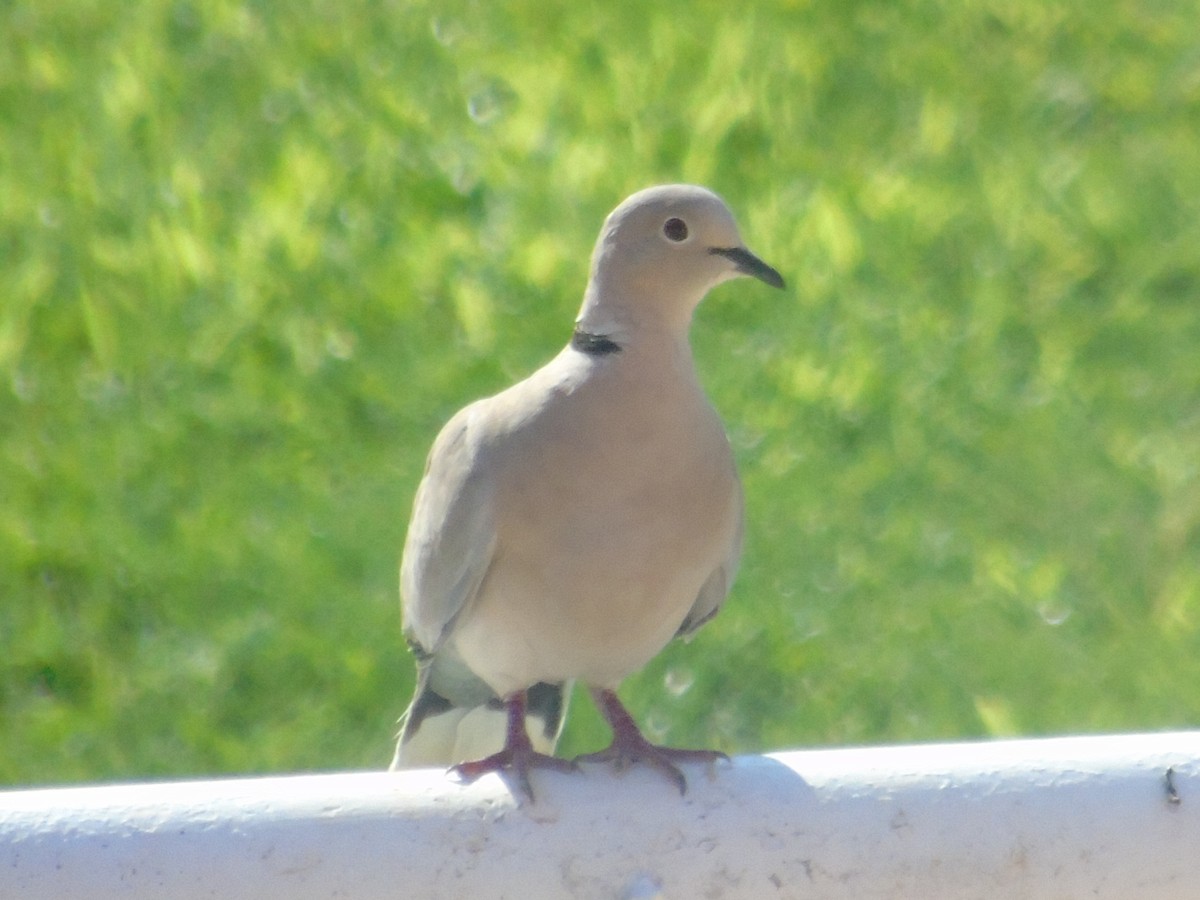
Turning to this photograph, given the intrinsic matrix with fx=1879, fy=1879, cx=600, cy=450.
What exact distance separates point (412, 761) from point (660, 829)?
1065 mm

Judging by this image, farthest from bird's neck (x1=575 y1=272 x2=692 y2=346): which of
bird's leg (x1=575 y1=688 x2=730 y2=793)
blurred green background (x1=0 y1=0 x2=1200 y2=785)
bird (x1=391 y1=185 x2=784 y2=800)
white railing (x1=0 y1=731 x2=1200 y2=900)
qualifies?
blurred green background (x1=0 y1=0 x2=1200 y2=785)

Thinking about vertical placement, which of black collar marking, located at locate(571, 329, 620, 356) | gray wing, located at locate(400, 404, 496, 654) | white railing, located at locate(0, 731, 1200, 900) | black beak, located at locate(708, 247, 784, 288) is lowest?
white railing, located at locate(0, 731, 1200, 900)

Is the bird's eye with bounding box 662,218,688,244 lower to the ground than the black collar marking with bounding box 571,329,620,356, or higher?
higher

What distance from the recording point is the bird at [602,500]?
2.67 meters

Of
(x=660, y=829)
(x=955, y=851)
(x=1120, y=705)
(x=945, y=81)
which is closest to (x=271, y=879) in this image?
(x=660, y=829)

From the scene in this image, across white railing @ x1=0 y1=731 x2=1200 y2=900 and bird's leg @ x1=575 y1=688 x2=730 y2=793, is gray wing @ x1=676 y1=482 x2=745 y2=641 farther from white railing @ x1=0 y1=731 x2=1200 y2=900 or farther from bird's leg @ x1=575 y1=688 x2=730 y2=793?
white railing @ x1=0 y1=731 x2=1200 y2=900

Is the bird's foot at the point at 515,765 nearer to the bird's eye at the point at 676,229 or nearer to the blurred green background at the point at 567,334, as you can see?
the bird's eye at the point at 676,229

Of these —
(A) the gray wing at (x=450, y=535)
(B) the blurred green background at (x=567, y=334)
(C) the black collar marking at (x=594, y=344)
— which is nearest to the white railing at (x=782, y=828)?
(A) the gray wing at (x=450, y=535)

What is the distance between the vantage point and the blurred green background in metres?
4.42

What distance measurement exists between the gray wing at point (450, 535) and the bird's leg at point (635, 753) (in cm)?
29

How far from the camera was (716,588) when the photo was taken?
306 cm

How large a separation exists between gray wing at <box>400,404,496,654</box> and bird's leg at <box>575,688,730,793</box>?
0.29m

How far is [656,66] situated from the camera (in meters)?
6.68

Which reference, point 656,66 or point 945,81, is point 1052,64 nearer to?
point 945,81
